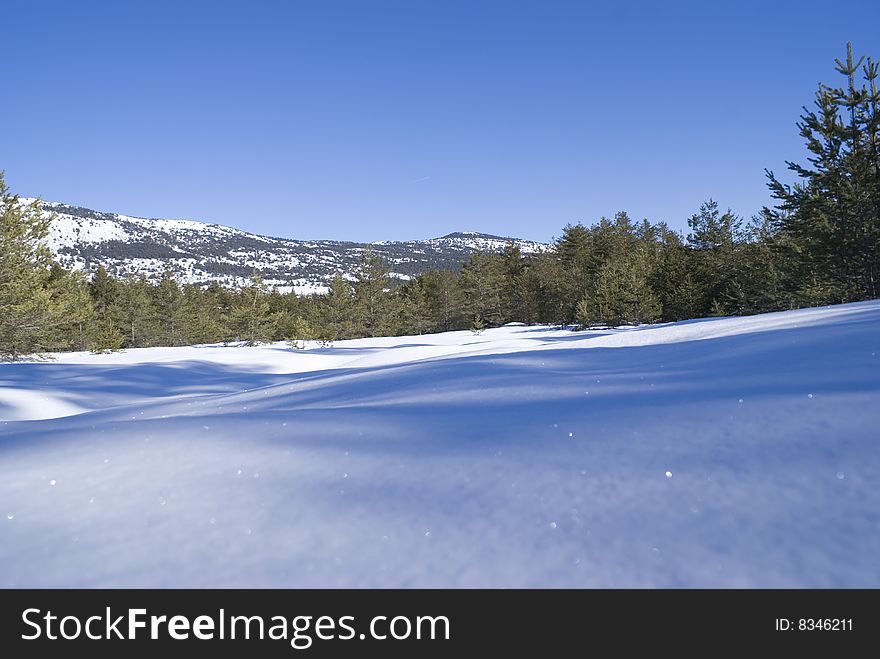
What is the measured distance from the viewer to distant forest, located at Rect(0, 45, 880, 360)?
14367 millimetres

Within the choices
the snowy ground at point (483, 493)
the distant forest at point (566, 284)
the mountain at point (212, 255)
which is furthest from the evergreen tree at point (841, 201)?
the mountain at point (212, 255)

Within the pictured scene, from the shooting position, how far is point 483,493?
1.41 metres

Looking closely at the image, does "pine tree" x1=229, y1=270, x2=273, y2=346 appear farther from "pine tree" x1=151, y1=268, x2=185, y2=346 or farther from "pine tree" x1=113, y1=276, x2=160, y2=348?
"pine tree" x1=151, y1=268, x2=185, y2=346

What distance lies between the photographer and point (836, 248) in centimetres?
1471

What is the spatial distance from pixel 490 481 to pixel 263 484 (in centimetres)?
75

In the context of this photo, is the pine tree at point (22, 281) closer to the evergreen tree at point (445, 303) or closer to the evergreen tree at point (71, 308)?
the evergreen tree at point (71, 308)

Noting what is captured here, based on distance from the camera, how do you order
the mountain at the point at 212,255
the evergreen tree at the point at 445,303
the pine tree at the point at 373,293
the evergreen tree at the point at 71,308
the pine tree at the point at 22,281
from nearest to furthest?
the pine tree at the point at 22,281, the evergreen tree at the point at 71,308, the pine tree at the point at 373,293, the evergreen tree at the point at 445,303, the mountain at the point at 212,255

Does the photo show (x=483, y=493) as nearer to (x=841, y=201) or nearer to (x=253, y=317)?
(x=841, y=201)

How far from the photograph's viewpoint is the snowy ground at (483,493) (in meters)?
1.07

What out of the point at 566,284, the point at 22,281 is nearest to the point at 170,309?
the point at 22,281

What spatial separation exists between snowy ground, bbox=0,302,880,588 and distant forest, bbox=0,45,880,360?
15572mm

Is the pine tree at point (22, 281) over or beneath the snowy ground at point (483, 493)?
over

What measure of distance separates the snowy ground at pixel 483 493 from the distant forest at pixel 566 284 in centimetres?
1557

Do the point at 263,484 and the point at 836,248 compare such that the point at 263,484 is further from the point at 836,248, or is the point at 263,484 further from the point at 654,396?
the point at 836,248
